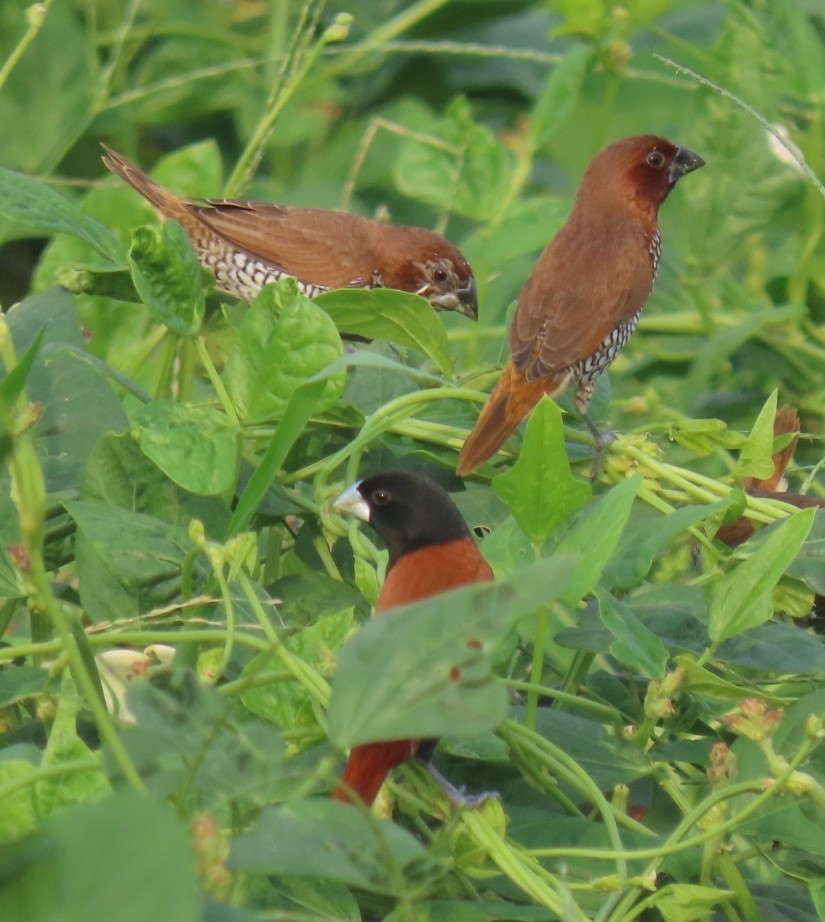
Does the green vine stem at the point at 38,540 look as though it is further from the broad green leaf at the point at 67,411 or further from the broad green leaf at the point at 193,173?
the broad green leaf at the point at 193,173

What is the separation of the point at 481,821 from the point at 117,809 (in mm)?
560

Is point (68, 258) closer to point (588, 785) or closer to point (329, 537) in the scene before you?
point (329, 537)

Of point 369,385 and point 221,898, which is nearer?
point 221,898

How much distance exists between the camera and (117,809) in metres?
1.02

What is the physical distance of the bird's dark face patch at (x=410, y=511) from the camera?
1.99 metres

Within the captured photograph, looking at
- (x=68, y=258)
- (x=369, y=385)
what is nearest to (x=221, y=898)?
(x=369, y=385)

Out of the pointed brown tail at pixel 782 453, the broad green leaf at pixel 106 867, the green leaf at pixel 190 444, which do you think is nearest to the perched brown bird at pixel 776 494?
the pointed brown tail at pixel 782 453

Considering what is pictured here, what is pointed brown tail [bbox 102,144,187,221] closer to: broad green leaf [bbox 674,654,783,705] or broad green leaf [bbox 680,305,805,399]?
broad green leaf [bbox 680,305,805,399]

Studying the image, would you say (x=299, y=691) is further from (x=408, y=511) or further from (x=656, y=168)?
(x=656, y=168)

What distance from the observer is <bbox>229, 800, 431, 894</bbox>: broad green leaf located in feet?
3.54

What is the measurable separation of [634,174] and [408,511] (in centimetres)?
207

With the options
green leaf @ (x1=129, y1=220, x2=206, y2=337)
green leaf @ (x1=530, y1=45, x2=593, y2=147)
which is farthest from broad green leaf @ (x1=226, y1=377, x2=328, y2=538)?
green leaf @ (x1=530, y1=45, x2=593, y2=147)

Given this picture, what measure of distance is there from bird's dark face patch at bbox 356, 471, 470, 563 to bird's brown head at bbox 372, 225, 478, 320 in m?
1.87

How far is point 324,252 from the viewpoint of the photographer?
3941 mm
